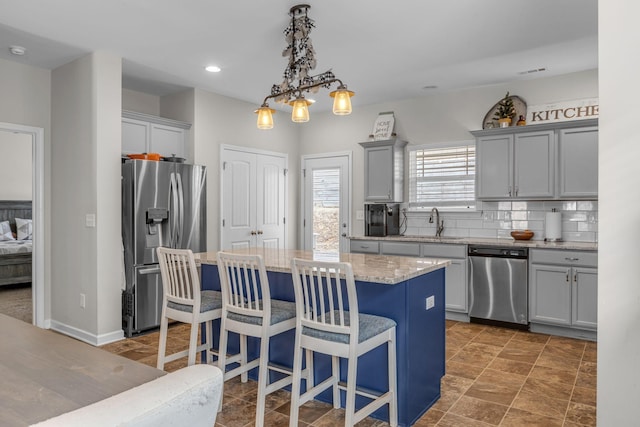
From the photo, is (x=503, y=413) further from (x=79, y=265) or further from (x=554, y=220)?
(x=79, y=265)

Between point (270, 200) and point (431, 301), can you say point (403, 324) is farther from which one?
point (270, 200)

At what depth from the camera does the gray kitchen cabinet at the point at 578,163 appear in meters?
4.18

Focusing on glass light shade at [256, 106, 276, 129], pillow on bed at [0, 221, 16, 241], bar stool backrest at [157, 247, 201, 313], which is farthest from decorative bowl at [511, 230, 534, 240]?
pillow on bed at [0, 221, 16, 241]

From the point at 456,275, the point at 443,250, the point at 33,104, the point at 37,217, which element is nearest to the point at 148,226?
the point at 37,217

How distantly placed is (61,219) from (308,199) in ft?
10.9

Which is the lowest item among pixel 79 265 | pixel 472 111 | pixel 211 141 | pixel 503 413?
pixel 503 413

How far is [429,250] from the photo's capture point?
4801 millimetres

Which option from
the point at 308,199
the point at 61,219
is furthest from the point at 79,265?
the point at 308,199

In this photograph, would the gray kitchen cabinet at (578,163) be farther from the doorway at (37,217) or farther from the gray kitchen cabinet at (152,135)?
the doorway at (37,217)

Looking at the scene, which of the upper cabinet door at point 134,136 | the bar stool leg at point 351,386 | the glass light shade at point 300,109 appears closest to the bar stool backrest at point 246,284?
the bar stool leg at point 351,386

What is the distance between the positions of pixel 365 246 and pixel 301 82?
2.68 meters

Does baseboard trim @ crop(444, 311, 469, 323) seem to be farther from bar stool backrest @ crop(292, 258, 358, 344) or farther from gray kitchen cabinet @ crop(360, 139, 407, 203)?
bar stool backrest @ crop(292, 258, 358, 344)

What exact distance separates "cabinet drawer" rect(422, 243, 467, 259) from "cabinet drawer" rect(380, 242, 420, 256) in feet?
0.32

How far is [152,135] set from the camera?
4746mm
